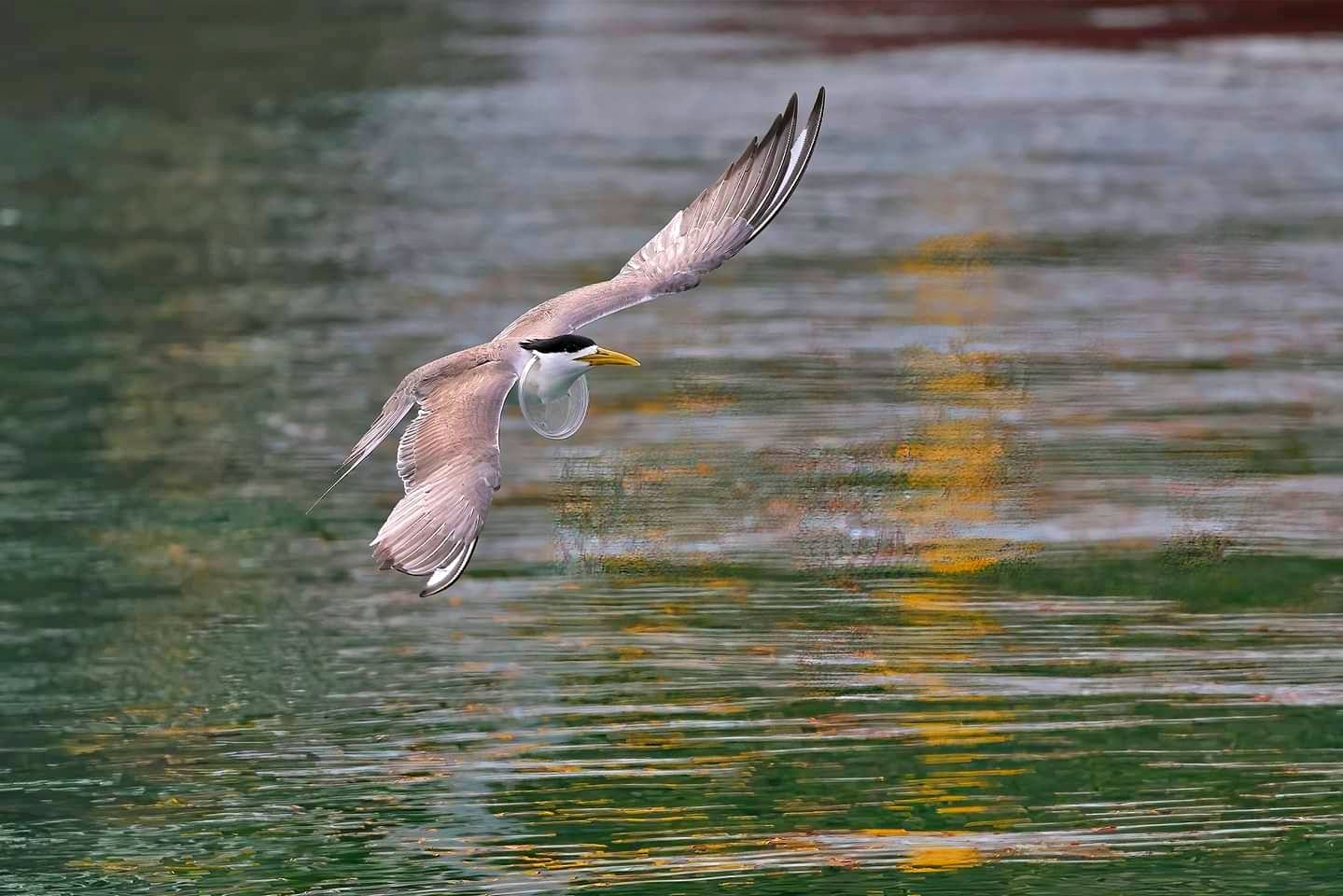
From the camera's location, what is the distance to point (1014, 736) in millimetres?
7844

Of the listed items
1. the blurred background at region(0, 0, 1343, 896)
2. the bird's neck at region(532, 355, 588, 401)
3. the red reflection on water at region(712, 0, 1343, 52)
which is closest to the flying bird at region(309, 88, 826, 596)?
the bird's neck at region(532, 355, 588, 401)

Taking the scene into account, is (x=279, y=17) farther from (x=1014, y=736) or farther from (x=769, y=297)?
(x=1014, y=736)

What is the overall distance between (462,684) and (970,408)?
429 cm

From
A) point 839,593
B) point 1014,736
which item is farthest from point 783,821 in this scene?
point 839,593

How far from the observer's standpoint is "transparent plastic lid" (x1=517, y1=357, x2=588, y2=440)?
7402mm

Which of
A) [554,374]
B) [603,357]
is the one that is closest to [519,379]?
[554,374]

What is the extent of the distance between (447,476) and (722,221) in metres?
2.08

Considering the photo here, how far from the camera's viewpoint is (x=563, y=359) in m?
7.19

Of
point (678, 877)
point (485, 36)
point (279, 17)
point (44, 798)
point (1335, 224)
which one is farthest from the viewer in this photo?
point (279, 17)

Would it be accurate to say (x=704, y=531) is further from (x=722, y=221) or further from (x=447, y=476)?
(x=447, y=476)

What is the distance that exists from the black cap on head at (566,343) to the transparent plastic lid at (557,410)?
8 centimetres

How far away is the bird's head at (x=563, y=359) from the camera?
281 inches

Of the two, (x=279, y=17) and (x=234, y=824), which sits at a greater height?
(x=279, y=17)

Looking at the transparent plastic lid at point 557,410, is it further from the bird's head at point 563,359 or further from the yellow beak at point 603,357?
the yellow beak at point 603,357
